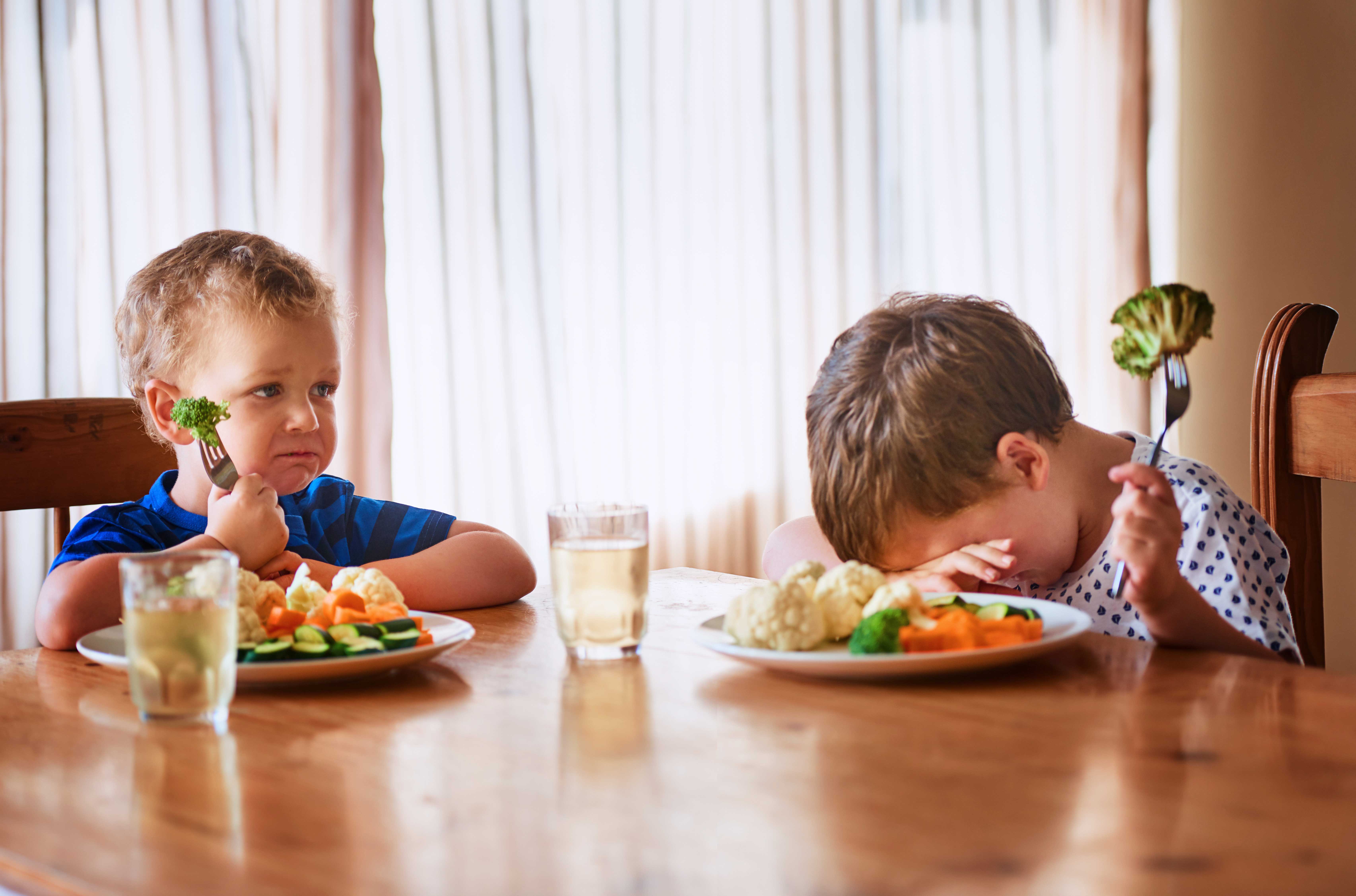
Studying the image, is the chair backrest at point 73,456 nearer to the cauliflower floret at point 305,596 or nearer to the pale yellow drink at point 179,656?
the cauliflower floret at point 305,596

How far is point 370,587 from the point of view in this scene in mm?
942

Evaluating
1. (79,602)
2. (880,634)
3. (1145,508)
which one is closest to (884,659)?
(880,634)

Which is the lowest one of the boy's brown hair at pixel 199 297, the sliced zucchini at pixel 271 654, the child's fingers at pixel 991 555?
the sliced zucchini at pixel 271 654

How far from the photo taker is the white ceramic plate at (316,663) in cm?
78

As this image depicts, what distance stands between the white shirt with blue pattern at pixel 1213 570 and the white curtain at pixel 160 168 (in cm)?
182

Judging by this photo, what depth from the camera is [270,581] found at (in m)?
1.03

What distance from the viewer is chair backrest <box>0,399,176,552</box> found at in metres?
1.38

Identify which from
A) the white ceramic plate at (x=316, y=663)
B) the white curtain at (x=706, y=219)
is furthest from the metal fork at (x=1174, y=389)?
the white curtain at (x=706, y=219)

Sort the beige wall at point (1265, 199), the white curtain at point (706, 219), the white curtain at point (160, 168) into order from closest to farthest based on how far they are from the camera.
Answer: the white curtain at point (160, 168), the white curtain at point (706, 219), the beige wall at point (1265, 199)

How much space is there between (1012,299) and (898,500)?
2902 mm

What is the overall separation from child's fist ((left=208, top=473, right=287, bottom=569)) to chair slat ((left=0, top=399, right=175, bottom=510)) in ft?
1.24

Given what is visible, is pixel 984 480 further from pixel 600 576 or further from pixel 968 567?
pixel 600 576

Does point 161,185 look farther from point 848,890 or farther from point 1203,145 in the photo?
point 1203,145

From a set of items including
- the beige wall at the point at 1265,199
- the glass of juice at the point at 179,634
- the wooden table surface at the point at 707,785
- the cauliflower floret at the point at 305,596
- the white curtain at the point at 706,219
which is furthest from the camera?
the beige wall at the point at 1265,199
